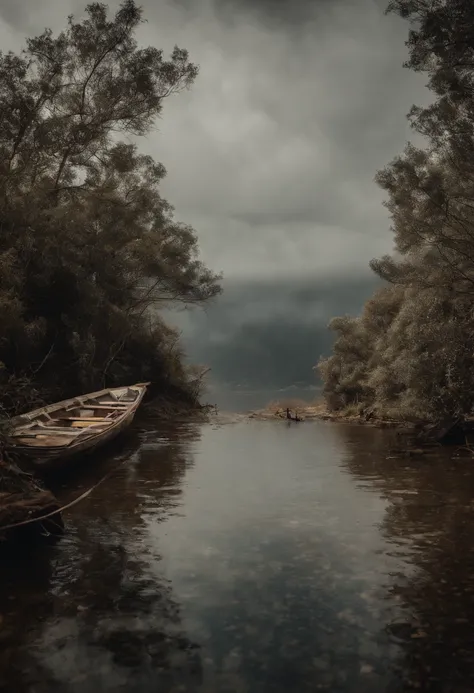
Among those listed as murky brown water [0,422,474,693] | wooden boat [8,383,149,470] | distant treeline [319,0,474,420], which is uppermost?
distant treeline [319,0,474,420]

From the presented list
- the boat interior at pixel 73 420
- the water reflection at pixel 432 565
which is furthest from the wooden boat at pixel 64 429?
the water reflection at pixel 432 565

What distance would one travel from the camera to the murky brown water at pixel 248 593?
5.15 m

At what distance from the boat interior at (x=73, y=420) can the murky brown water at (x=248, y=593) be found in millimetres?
1282

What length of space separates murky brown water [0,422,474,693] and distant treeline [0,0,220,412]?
9.82 metres

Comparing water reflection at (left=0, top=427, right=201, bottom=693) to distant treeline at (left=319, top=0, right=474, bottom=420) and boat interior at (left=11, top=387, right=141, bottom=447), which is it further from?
distant treeline at (left=319, top=0, right=474, bottom=420)

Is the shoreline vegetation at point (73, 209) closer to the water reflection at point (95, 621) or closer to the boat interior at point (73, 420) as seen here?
the boat interior at point (73, 420)

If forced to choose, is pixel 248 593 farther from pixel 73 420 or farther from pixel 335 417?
pixel 335 417

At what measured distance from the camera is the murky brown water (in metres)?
5.15

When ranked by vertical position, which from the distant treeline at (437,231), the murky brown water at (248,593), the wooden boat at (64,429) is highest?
the distant treeline at (437,231)

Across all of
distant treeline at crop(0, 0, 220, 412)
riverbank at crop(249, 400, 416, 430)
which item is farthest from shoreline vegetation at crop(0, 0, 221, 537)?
riverbank at crop(249, 400, 416, 430)

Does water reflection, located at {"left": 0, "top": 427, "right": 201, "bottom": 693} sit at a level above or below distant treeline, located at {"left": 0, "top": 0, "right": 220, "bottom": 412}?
below

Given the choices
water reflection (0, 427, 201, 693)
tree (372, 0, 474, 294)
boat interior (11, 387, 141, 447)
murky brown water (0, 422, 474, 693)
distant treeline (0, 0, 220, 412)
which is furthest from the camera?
distant treeline (0, 0, 220, 412)

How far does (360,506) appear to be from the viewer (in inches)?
465

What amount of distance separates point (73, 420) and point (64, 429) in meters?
2.51
